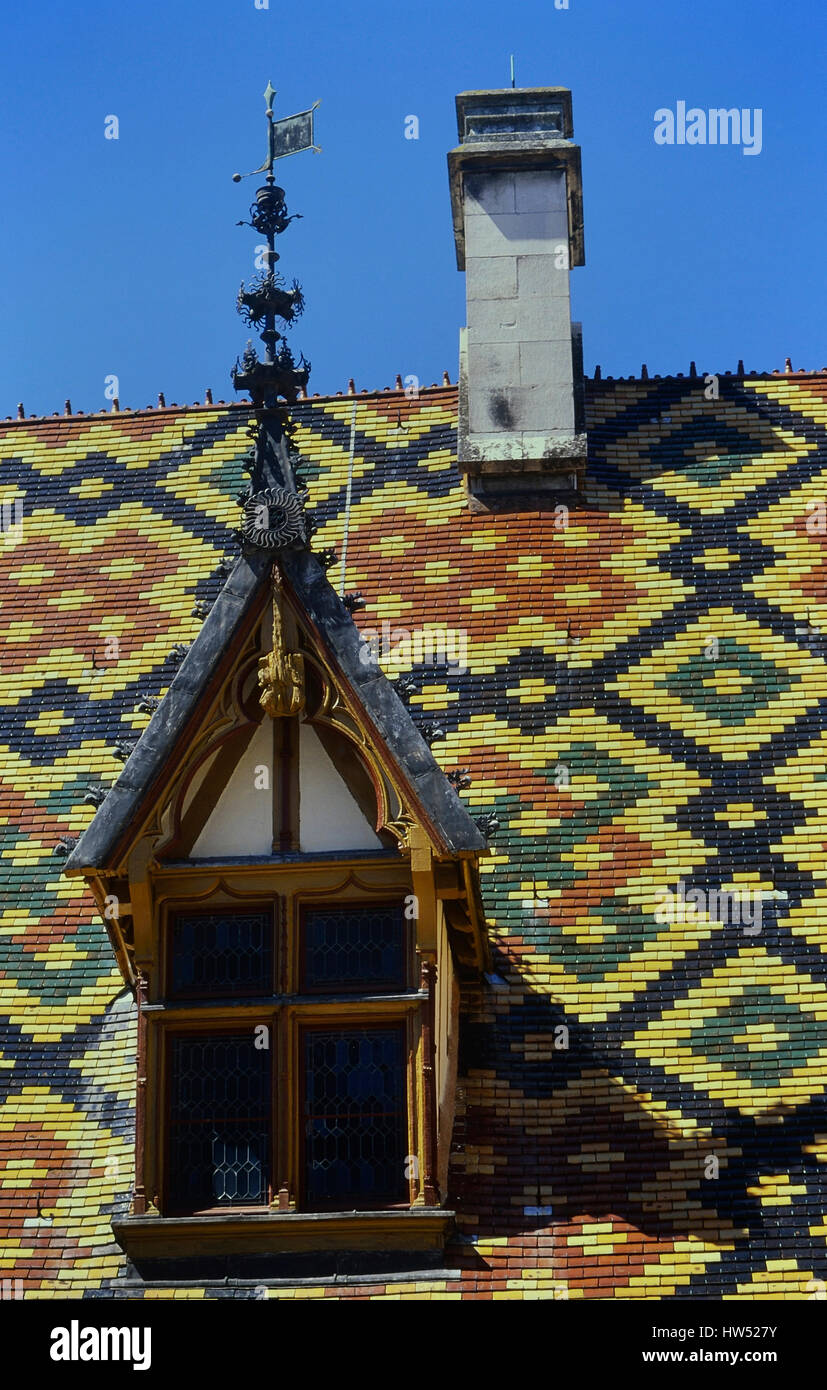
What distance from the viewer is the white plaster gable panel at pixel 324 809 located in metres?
14.0

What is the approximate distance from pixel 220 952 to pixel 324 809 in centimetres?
94

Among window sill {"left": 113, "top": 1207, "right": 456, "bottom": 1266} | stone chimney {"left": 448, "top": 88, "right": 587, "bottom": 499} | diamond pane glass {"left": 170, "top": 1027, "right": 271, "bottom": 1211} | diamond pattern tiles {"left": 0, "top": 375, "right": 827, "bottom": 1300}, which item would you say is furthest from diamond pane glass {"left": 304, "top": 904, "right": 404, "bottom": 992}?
stone chimney {"left": 448, "top": 88, "right": 587, "bottom": 499}

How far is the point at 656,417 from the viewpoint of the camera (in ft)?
64.6

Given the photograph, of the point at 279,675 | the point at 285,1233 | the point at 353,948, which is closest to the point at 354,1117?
the point at 285,1233

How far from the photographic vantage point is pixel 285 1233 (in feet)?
43.2

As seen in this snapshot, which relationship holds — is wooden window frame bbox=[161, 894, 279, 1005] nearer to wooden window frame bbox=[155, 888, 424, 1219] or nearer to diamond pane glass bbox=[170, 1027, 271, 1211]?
wooden window frame bbox=[155, 888, 424, 1219]

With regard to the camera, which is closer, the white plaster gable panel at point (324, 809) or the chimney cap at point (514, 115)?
the white plaster gable panel at point (324, 809)

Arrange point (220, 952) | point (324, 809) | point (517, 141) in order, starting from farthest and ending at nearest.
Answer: point (517, 141), point (324, 809), point (220, 952)

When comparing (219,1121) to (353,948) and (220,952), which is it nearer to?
(220,952)

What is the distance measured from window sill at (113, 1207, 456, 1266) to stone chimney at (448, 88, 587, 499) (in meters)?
7.02

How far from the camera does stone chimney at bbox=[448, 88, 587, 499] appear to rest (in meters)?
19.0

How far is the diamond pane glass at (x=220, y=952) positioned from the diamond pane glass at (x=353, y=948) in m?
0.23

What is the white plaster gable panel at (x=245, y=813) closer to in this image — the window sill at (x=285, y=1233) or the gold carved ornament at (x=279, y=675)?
the gold carved ornament at (x=279, y=675)

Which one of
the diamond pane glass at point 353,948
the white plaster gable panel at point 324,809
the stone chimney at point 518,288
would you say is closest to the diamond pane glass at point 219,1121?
the diamond pane glass at point 353,948
